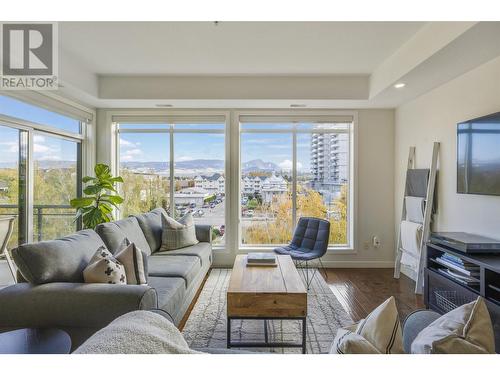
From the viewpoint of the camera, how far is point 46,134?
364 centimetres

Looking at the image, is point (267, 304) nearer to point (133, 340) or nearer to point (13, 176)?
point (133, 340)

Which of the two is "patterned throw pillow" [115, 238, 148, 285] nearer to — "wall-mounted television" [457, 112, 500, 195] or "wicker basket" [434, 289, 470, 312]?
"wicker basket" [434, 289, 470, 312]

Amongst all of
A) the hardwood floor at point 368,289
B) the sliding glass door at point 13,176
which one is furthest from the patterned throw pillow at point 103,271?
the hardwood floor at point 368,289

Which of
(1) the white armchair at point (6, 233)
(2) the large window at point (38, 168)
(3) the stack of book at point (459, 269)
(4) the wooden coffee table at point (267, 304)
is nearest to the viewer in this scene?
(4) the wooden coffee table at point (267, 304)

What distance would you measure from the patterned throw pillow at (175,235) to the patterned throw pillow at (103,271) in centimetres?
152

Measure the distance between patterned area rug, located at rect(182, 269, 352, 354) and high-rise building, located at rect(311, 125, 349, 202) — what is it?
6.18 ft

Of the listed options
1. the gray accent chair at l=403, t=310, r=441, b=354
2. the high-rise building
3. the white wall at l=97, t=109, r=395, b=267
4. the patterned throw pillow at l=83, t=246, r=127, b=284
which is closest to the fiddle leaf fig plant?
the white wall at l=97, t=109, r=395, b=267

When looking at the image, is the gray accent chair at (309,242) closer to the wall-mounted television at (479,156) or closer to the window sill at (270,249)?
the window sill at (270,249)

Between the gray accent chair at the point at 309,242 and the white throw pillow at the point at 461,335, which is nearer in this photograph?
the white throw pillow at the point at 461,335

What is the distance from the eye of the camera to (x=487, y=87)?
263 cm

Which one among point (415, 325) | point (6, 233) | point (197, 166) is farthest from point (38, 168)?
point (415, 325)

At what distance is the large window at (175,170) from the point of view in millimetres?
4578

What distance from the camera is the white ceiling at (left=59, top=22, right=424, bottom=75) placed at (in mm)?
2645
